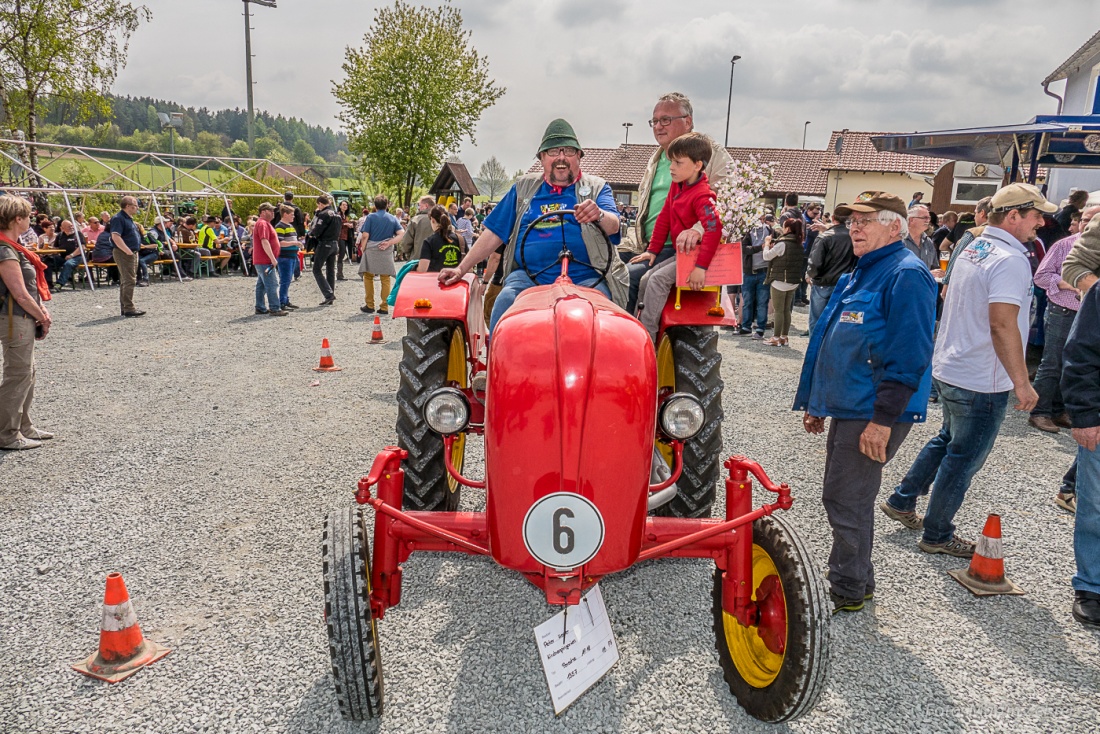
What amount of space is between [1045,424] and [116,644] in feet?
22.9

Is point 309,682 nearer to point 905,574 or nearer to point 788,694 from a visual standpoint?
point 788,694

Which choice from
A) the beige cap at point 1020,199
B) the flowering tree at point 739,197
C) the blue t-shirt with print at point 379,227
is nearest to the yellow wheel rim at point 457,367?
the flowering tree at point 739,197

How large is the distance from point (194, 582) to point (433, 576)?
111 cm

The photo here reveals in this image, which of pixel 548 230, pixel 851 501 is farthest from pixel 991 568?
pixel 548 230

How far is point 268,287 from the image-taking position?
1148cm

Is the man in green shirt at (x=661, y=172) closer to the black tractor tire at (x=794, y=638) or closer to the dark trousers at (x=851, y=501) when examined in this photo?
the dark trousers at (x=851, y=501)

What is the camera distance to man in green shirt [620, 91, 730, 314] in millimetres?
3986

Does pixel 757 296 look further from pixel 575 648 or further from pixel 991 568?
pixel 575 648

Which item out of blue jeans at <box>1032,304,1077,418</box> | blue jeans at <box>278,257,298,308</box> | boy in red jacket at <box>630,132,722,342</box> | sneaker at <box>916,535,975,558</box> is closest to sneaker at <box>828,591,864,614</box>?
sneaker at <box>916,535,975,558</box>

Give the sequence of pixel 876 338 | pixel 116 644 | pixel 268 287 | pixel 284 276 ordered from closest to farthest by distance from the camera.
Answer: pixel 116 644 < pixel 876 338 < pixel 268 287 < pixel 284 276

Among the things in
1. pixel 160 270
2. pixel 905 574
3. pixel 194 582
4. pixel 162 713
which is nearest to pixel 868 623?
pixel 905 574

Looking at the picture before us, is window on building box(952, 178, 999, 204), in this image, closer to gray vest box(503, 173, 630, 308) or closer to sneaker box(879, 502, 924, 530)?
sneaker box(879, 502, 924, 530)

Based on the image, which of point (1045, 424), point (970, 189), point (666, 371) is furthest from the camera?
point (970, 189)

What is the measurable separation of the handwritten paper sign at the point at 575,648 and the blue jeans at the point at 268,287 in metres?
10.4
